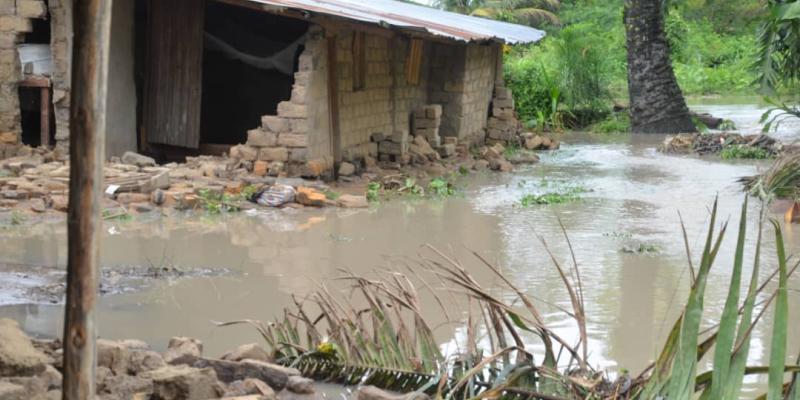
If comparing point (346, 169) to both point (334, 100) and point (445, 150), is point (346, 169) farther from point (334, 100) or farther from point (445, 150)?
point (445, 150)

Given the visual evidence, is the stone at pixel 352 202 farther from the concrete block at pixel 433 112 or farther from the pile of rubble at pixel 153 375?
the pile of rubble at pixel 153 375

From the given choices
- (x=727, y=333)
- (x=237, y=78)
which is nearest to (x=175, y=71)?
(x=237, y=78)

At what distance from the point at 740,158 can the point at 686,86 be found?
13.6 m

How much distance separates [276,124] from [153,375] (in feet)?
25.6

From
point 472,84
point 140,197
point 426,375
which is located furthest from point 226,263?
point 472,84

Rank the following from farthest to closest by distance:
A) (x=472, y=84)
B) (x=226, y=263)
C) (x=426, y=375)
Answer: (x=472, y=84) < (x=226, y=263) < (x=426, y=375)

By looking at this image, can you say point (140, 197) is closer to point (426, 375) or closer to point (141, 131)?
point (141, 131)

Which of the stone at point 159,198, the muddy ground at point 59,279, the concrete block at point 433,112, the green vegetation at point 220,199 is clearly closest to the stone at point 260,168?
the green vegetation at point 220,199

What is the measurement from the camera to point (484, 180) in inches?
551

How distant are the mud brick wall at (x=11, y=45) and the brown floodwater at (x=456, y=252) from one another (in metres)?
3.62

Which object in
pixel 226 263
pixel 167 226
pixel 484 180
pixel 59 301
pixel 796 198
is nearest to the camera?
pixel 59 301

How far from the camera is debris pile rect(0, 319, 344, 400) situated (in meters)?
4.56

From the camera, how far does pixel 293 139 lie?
1231cm

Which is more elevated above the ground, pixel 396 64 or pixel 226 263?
pixel 396 64
